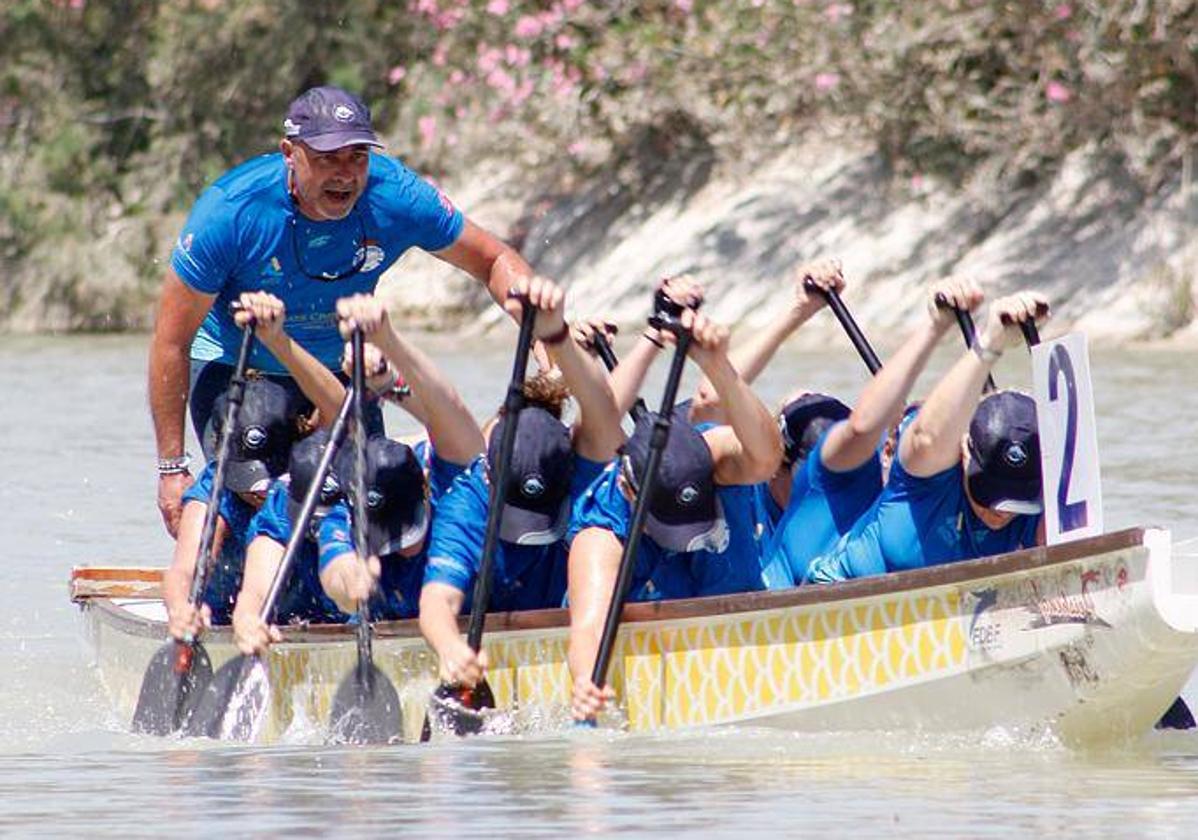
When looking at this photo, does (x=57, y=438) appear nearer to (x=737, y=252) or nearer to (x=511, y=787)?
(x=737, y=252)

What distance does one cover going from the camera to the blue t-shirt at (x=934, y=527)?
7.65m

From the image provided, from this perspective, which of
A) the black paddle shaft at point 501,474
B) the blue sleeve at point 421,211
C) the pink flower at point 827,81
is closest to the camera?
the black paddle shaft at point 501,474

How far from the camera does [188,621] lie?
27.3ft

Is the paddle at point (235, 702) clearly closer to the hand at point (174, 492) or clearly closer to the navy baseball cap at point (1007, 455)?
the hand at point (174, 492)

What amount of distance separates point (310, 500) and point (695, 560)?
106cm

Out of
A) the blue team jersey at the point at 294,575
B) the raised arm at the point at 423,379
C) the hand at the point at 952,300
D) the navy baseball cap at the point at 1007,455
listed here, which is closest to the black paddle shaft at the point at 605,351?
the raised arm at the point at 423,379

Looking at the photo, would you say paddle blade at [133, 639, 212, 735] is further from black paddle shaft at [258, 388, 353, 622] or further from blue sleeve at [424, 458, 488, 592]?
blue sleeve at [424, 458, 488, 592]

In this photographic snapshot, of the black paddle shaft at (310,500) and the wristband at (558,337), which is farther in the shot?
the black paddle shaft at (310,500)

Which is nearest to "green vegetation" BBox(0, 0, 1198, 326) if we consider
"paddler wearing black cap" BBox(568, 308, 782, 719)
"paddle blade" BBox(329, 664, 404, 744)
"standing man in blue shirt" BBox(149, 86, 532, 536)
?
"standing man in blue shirt" BBox(149, 86, 532, 536)

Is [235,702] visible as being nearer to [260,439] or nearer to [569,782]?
[260,439]

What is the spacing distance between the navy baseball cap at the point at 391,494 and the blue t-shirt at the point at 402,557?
0.22ft

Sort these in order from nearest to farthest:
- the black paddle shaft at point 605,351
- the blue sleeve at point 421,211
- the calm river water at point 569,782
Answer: the calm river water at point 569,782 < the blue sleeve at point 421,211 < the black paddle shaft at point 605,351

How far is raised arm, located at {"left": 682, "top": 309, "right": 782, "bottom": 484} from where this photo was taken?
7.37 m

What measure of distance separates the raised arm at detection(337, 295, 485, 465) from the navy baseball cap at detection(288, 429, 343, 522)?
300 mm
